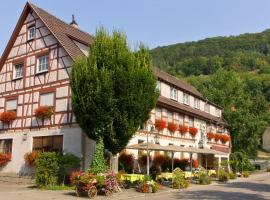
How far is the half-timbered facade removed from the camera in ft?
79.2

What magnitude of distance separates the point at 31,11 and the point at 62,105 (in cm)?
786

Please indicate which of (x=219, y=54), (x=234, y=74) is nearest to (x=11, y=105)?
(x=234, y=74)

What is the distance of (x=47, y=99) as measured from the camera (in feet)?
83.3

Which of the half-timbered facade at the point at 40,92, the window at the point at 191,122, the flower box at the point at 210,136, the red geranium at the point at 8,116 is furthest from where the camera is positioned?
the flower box at the point at 210,136

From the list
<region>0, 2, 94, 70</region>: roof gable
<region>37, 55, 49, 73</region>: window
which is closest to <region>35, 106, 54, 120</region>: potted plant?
<region>37, 55, 49, 73</region>: window

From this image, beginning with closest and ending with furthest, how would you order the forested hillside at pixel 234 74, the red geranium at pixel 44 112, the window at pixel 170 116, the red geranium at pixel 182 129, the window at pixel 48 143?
the window at pixel 48 143 < the red geranium at pixel 44 112 < the window at pixel 170 116 < the red geranium at pixel 182 129 < the forested hillside at pixel 234 74

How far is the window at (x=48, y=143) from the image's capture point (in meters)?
24.3

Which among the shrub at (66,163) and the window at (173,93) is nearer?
the shrub at (66,163)

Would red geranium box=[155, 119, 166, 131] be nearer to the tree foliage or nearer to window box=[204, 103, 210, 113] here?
the tree foliage

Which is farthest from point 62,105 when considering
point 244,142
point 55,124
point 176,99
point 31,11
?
point 244,142

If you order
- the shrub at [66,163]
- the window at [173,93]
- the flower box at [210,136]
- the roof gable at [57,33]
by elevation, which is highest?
the roof gable at [57,33]

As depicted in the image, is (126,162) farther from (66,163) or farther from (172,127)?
(172,127)

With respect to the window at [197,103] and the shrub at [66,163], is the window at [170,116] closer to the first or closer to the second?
the window at [197,103]

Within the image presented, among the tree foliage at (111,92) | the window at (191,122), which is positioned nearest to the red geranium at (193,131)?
the window at (191,122)
